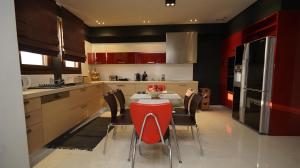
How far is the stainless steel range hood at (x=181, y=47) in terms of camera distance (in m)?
4.57

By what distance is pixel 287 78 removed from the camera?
104 inches

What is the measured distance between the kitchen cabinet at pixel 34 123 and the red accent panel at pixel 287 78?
365cm

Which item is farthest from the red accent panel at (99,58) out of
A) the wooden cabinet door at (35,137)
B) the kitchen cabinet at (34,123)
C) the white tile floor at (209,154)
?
the wooden cabinet door at (35,137)

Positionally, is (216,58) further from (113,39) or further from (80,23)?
(80,23)

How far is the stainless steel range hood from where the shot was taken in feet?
15.0

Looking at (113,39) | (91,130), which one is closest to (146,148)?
(91,130)

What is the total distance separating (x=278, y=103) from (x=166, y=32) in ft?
10.6

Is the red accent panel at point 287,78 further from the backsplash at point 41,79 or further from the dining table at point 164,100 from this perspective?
the backsplash at point 41,79

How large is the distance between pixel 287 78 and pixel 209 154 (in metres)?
1.89

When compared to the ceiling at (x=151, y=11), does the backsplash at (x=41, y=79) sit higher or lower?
lower

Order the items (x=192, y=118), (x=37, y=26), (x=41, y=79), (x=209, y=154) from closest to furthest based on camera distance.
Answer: (x=209, y=154) → (x=192, y=118) → (x=37, y=26) → (x=41, y=79)

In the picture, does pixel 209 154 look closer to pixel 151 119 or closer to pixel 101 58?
pixel 151 119

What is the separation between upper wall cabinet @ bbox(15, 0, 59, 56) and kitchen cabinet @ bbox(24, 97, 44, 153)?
2.85ft

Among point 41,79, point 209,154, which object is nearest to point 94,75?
point 41,79
